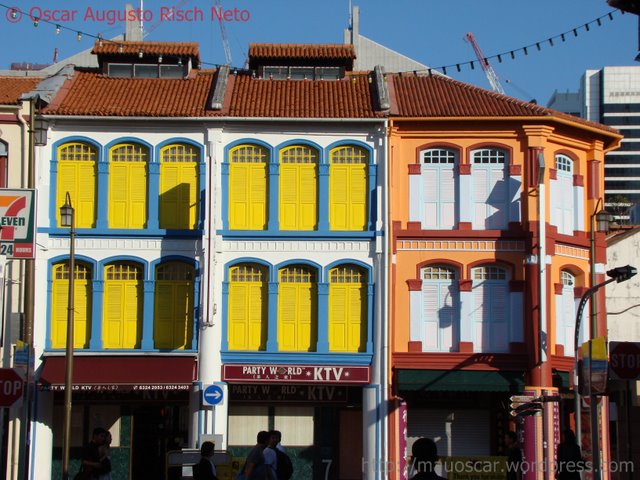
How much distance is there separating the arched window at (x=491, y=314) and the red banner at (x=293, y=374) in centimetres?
354

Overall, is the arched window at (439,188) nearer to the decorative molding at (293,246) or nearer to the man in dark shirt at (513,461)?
the decorative molding at (293,246)

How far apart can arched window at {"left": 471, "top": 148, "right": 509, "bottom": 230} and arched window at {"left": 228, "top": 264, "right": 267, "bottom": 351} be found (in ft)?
21.7

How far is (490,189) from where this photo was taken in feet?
117

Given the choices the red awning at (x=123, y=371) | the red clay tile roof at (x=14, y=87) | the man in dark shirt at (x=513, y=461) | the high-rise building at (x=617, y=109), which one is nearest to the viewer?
the man in dark shirt at (x=513, y=461)

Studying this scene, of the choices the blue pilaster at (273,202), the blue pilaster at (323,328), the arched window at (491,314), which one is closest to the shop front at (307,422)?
the blue pilaster at (323,328)

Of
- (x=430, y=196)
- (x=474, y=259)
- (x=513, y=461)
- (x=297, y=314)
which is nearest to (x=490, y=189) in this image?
(x=430, y=196)

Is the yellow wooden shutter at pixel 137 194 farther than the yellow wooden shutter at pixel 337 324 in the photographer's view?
Yes

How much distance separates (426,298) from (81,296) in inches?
394

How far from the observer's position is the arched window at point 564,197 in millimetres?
36062

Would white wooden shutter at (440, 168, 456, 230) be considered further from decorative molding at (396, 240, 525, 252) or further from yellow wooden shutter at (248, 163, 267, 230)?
yellow wooden shutter at (248, 163, 267, 230)

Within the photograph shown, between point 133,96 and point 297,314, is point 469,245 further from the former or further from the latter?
point 133,96

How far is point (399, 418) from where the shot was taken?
3428cm

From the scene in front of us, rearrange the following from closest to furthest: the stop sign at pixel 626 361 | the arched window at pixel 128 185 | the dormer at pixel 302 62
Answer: the stop sign at pixel 626 361
the arched window at pixel 128 185
the dormer at pixel 302 62

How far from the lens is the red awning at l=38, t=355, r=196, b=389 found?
3378cm
